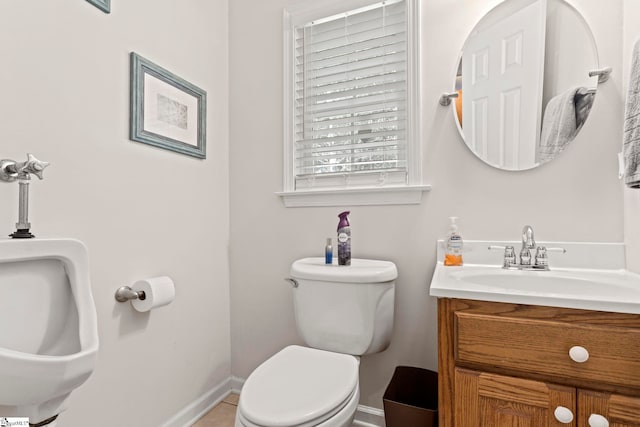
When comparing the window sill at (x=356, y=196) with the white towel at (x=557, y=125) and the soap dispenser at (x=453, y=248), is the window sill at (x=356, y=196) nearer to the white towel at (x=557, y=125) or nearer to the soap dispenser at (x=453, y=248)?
the soap dispenser at (x=453, y=248)

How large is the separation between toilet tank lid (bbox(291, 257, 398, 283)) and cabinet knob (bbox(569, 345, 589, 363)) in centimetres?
61

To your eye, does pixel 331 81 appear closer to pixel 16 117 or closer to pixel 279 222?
pixel 279 222

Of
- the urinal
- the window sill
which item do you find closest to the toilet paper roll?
the urinal

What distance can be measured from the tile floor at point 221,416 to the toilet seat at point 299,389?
0.65 meters

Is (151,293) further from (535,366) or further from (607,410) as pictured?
(607,410)

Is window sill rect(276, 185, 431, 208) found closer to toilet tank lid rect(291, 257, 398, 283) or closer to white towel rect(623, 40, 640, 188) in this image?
toilet tank lid rect(291, 257, 398, 283)

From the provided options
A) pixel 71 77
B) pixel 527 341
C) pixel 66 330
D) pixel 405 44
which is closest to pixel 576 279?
pixel 527 341

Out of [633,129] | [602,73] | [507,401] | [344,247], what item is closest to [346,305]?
[344,247]

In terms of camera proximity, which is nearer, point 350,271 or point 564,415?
point 564,415

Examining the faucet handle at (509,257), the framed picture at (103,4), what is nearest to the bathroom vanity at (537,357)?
the faucet handle at (509,257)

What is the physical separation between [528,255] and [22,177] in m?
1.65

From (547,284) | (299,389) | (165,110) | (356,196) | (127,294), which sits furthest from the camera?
(356,196)

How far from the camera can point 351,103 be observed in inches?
63.3

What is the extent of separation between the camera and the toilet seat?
889 millimetres
